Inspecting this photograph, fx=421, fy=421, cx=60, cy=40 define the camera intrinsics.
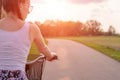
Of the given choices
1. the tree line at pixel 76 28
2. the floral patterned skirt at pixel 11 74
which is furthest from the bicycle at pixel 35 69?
the tree line at pixel 76 28

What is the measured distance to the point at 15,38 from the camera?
2949 millimetres

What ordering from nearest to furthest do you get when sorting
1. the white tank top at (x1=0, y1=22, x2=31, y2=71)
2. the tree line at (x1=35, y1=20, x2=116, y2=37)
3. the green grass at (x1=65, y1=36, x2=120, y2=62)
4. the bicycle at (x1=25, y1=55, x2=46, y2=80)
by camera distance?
the white tank top at (x1=0, y1=22, x2=31, y2=71)
the bicycle at (x1=25, y1=55, x2=46, y2=80)
the green grass at (x1=65, y1=36, x2=120, y2=62)
the tree line at (x1=35, y1=20, x2=116, y2=37)

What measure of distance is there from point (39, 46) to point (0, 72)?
34 centimetres

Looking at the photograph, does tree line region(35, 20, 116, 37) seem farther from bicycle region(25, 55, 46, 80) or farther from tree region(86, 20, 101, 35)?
bicycle region(25, 55, 46, 80)

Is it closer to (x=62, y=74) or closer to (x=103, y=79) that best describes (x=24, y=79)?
(x=103, y=79)

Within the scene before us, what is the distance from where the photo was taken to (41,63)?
161 inches

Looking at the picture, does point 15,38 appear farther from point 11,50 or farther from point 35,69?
point 35,69

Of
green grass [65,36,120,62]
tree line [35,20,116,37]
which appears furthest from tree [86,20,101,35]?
green grass [65,36,120,62]

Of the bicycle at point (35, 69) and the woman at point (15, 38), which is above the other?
the woman at point (15, 38)

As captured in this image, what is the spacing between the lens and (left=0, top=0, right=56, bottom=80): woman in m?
2.94

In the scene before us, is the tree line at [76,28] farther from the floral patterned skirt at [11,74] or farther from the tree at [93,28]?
the floral patterned skirt at [11,74]

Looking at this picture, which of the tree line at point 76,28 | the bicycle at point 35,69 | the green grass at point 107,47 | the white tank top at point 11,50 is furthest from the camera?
the tree line at point 76,28

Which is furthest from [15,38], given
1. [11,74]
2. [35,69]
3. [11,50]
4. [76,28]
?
[76,28]

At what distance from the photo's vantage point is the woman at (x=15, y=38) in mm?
2943
